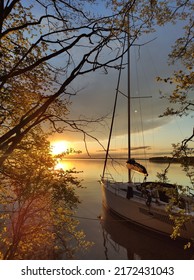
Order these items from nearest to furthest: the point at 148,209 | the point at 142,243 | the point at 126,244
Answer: the point at 148,209
the point at 142,243
the point at 126,244

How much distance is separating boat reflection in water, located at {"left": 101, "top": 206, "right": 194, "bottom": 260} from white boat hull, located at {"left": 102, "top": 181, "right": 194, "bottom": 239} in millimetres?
678

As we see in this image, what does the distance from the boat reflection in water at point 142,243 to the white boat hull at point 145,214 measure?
0.68 m

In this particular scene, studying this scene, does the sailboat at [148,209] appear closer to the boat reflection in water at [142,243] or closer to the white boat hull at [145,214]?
the white boat hull at [145,214]

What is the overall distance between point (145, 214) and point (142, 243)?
215 centimetres

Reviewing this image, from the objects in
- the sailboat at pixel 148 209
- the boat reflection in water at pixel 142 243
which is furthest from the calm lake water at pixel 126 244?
the sailboat at pixel 148 209

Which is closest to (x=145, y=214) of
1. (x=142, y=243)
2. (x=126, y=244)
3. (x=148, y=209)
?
(x=148, y=209)

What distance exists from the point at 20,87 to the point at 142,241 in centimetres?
1626

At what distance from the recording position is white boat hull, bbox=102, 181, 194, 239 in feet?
54.0

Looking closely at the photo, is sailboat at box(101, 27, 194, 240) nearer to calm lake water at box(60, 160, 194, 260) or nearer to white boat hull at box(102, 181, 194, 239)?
white boat hull at box(102, 181, 194, 239)

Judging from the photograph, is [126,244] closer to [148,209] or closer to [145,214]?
[145,214]

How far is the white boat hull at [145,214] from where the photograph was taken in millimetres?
16469

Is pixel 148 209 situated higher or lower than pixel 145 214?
higher

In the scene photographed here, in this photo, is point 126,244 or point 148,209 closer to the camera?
point 148,209

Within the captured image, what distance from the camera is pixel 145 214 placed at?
1880 cm
